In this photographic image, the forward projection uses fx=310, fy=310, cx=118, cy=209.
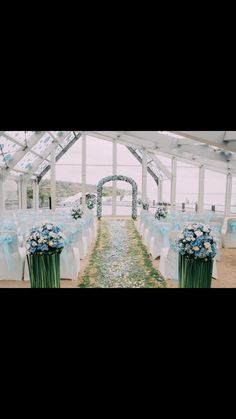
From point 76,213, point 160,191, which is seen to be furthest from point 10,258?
point 160,191

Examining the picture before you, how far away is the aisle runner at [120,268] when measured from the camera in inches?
188

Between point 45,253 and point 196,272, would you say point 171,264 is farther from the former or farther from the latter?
point 45,253

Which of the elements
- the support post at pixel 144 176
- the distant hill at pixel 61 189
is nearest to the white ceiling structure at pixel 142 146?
the support post at pixel 144 176

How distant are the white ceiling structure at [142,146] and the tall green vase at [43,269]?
3873 millimetres

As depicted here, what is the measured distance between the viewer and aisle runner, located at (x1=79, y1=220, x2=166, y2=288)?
4.77 m

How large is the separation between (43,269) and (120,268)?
74.9 inches

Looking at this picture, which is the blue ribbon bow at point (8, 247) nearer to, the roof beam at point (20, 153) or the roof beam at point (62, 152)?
the roof beam at point (20, 153)

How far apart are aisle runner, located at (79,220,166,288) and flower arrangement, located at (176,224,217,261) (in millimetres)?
1285

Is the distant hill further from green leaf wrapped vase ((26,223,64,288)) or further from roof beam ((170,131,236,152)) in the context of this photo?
green leaf wrapped vase ((26,223,64,288))

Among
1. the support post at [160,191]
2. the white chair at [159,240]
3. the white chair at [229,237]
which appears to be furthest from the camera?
the support post at [160,191]

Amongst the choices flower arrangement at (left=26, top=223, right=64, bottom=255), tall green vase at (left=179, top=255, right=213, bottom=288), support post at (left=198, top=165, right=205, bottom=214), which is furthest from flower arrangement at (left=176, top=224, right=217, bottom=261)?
support post at (left=198, top=165, right=205, bottom=214)

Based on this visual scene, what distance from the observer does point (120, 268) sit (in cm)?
564
